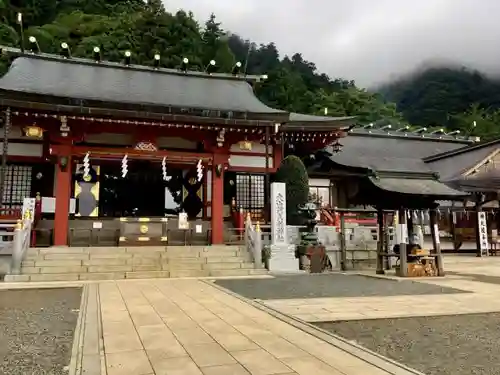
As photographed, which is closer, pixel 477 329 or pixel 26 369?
pixel 26 369

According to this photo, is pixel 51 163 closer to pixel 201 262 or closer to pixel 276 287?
pixel 201 262

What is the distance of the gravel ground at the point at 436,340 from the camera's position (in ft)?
12.6

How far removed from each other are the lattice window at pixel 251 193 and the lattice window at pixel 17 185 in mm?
7586

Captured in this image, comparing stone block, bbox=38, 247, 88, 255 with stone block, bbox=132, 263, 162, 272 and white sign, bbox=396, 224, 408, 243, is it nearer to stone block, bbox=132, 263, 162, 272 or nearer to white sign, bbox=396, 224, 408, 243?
stone block, bbox=132, 263, 162, 272

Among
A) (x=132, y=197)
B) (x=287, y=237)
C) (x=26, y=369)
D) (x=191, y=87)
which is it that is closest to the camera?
(x=26, y=369)

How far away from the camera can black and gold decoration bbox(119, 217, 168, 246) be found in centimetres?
1360

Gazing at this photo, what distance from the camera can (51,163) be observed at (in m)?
14.7

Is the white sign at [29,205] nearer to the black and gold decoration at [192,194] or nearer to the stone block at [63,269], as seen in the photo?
the stone block at [63,269]

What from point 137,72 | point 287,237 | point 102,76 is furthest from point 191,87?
point 287,237

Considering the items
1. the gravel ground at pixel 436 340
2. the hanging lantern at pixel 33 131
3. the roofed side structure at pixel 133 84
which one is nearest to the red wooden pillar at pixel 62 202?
the hanging lantern at pixel 33 131

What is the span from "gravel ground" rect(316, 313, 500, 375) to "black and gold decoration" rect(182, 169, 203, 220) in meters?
11.4

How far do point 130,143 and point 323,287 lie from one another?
931cm

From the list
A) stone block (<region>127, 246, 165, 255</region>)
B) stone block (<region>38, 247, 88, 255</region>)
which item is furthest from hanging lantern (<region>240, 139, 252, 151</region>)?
stone block (<region>38, 247, 88, 255</region>)

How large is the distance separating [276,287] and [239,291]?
1055 mm
